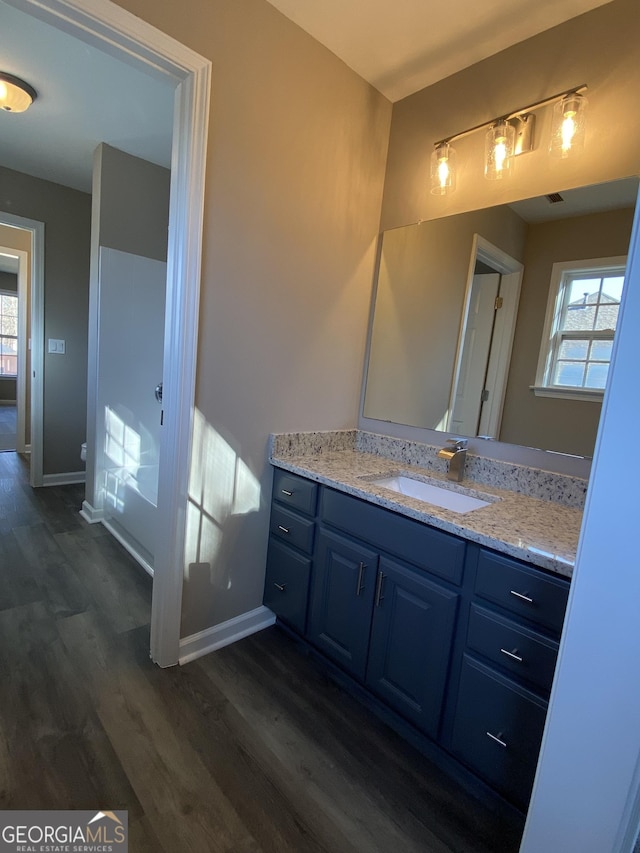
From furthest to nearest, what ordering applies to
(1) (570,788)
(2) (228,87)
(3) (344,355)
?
(3) (344,355)
(2) (228,87)
(1) (570,788)

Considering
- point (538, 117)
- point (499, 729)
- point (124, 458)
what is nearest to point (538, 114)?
point (538, 117)

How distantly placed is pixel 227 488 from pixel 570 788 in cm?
140

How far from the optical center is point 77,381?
3.74 meters

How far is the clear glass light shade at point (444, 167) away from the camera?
1.81 m

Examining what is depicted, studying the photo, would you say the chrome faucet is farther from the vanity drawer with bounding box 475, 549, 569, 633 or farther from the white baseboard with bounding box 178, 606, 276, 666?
the white baseboard with bounding box 178, 606, 276, 666

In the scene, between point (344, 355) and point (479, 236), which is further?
point (344, 355)

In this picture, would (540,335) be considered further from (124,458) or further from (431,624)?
(124,458)

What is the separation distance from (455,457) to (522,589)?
2.23 ft

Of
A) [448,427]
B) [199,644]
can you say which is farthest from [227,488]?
[448,427]

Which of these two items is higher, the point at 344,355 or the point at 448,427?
the point at 344,355

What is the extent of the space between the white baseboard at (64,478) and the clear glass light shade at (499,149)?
12.8 ft

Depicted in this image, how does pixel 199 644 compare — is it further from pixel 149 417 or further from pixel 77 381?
pixel 77 381

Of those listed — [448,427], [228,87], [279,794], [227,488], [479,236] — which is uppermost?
[228,87]

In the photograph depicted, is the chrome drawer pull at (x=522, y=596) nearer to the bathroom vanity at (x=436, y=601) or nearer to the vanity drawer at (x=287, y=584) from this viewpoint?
the bathroom vanity at (x=436, y=601)
